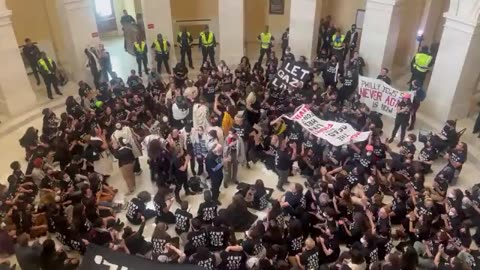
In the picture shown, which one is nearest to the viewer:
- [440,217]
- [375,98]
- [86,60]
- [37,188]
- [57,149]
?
[440,217]

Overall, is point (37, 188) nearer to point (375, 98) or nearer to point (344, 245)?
point (344, 245)

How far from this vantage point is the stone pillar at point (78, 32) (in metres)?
13.1

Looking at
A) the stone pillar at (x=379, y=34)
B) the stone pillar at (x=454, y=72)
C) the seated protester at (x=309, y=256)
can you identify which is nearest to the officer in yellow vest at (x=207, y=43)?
the stone pillar at (x=379, y=34)

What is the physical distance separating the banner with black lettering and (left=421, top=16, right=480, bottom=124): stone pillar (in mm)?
8031

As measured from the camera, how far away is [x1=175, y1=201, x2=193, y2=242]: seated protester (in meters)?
7.63

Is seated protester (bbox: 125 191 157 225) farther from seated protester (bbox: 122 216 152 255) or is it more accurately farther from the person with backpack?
the person with backpack

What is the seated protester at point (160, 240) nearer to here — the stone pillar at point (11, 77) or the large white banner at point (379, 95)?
the large white banner at point (379, 95)

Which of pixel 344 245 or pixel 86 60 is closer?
pixel 344 245

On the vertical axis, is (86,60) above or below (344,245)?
above

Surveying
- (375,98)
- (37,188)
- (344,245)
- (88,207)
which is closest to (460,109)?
(375,98)

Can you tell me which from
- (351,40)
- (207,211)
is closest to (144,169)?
(207,211)

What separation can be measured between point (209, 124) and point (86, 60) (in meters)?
5.59

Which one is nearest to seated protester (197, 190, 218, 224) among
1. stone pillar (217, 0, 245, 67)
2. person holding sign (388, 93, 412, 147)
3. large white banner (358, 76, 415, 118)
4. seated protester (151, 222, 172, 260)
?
seated protester (151, 222, 172, 260)

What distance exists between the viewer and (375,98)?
1107cm
